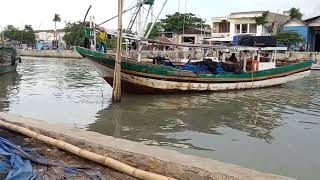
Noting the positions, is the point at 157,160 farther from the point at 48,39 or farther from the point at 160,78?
the point at 48,39

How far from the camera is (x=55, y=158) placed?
4.64m

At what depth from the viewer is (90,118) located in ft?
34.9

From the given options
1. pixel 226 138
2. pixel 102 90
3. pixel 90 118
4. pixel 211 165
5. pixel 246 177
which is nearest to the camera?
pixel 246 177

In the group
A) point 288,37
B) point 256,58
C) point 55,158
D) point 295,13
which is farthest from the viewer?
point 295,13

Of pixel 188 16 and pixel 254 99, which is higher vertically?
pixel 188 16

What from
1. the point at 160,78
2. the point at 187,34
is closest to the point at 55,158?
the point at 160,78

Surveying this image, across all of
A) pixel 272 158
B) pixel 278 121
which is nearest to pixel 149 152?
pixel 272 158

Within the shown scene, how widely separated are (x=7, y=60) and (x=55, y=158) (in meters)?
22.6

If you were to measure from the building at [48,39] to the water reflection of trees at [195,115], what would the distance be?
55556mm

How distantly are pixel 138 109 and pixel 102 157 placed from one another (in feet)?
25.5

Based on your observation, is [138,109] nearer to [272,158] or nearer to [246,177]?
[272,158]

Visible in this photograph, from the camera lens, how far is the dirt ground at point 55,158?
407 centimetres

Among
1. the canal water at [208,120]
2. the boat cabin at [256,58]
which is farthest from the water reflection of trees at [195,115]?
the boat cabin at [256,58]

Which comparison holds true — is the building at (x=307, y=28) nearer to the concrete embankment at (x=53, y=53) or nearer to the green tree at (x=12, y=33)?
the concrete embankment at (x=53, y=53)
